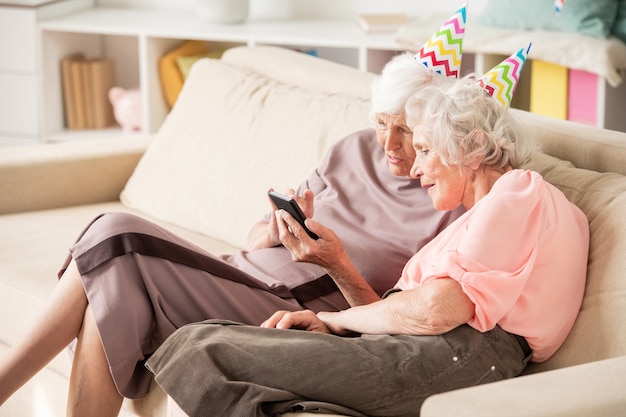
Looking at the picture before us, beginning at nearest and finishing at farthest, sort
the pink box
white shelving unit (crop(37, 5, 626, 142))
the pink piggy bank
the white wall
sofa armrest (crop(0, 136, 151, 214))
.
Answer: sofa armrest (crop(0, 136, 151, 214)) → the pink box → white shelving unit (crop(37, 5, 626, 142)) → the white wall → the pink piggy bank

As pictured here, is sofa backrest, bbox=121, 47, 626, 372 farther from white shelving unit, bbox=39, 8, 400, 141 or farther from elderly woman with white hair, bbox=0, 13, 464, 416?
white shelving unit, bbox=39, 8, 400, 141

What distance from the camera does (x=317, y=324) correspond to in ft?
6.68

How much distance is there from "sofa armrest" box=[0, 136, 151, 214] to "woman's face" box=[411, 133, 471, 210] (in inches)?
53.1

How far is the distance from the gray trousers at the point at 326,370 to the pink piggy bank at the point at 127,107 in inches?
103

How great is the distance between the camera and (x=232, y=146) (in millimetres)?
2898

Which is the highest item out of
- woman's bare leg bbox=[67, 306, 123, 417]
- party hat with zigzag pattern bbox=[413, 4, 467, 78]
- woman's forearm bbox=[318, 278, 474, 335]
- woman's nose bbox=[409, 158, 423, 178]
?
party hat with zigzag pattern bbox=[413, 4, 467, 78]

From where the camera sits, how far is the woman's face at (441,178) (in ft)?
6.52

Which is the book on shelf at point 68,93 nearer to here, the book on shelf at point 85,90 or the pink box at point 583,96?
the book on shelf at point 85,90

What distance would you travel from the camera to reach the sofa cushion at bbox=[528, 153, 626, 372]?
72.6 inches

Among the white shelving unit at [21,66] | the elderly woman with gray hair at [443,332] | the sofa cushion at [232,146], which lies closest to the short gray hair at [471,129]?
the elderly woman with gray hair at [443,332]

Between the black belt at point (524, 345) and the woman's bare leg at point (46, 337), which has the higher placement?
the black belt at point (524, 345)

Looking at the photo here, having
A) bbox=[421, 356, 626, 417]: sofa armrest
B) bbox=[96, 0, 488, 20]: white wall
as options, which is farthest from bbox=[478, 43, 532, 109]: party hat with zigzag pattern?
bbox=[96, 0, 488, 20]: white wall

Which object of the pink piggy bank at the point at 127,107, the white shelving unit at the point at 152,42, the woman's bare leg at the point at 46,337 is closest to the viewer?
the woman's bare leg at the point at 46,337

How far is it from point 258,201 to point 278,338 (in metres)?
0.93
